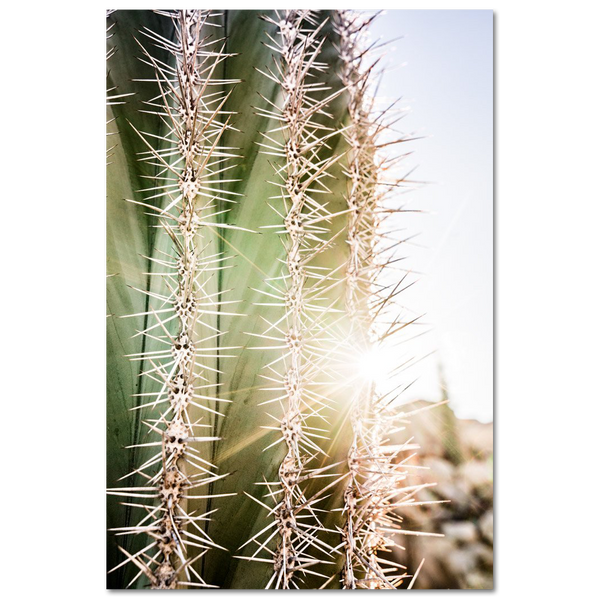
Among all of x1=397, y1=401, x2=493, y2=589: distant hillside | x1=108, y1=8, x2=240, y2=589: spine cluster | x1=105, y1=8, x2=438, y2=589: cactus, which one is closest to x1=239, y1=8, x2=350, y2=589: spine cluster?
x1=105, y1=8, x2=438, y2=589: cactus

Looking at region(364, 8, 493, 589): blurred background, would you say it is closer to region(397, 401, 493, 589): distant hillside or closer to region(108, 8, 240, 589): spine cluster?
region(397, 401, 493, 589): distant hillside

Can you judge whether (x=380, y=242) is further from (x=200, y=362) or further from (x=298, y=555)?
(x=298, y=555)

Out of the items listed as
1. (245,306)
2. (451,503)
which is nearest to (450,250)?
(245,306)

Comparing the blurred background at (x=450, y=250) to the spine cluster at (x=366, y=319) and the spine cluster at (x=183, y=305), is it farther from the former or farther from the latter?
the spine cluster at (x=183, y=305)

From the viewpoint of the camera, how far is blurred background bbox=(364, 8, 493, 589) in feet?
2.40

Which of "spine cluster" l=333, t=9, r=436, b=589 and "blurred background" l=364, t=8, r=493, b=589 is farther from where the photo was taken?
"blurred background" l=364, t=8, r=493, b=589

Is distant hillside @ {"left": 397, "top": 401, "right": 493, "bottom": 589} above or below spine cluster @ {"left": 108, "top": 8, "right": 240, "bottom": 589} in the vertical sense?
below

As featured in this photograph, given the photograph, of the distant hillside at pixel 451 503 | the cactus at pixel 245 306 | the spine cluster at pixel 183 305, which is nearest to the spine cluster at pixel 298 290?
the cactus at pixel 245 306

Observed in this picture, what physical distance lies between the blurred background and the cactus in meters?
0.10

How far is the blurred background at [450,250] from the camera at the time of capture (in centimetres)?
73

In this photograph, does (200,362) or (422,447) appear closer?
(200,362)
